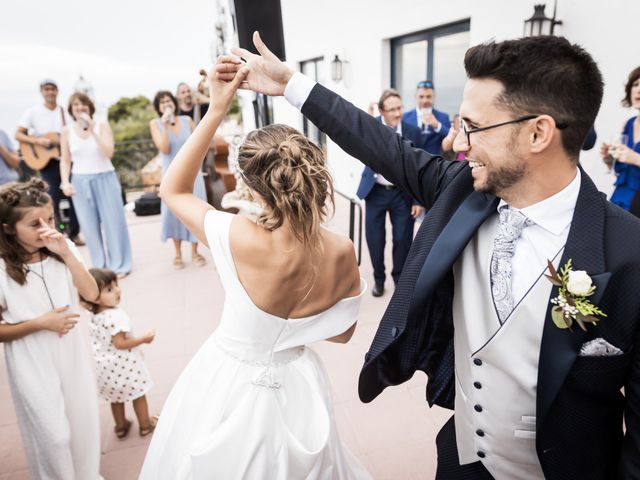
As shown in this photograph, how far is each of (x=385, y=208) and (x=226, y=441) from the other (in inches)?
121

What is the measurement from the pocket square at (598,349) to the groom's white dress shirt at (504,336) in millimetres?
99

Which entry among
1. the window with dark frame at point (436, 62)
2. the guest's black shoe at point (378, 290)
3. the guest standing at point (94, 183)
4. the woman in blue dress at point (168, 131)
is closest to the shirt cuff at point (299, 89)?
the guest's black shoe at point (378, 290)

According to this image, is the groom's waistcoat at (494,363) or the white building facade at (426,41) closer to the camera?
the groom's waistcoat at (494,363)

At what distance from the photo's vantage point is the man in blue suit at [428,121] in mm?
4203

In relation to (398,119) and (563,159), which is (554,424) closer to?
(563,159)

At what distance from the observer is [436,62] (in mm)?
5676

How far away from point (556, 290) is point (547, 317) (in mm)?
70

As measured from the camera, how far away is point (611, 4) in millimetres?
3391

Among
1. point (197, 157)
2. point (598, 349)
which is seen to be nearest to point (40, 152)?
point (197, 157)

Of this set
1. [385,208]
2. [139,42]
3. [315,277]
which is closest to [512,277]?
[315,277]

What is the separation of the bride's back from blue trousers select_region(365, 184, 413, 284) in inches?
109

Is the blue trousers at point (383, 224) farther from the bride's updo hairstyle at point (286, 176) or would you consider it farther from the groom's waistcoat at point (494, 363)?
the groom's waistcoat at point (494, 363)

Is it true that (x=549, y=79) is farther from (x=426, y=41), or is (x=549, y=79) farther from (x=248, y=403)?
(x=426, y=41)

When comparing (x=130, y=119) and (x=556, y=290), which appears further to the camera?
(x=130, y=119)
